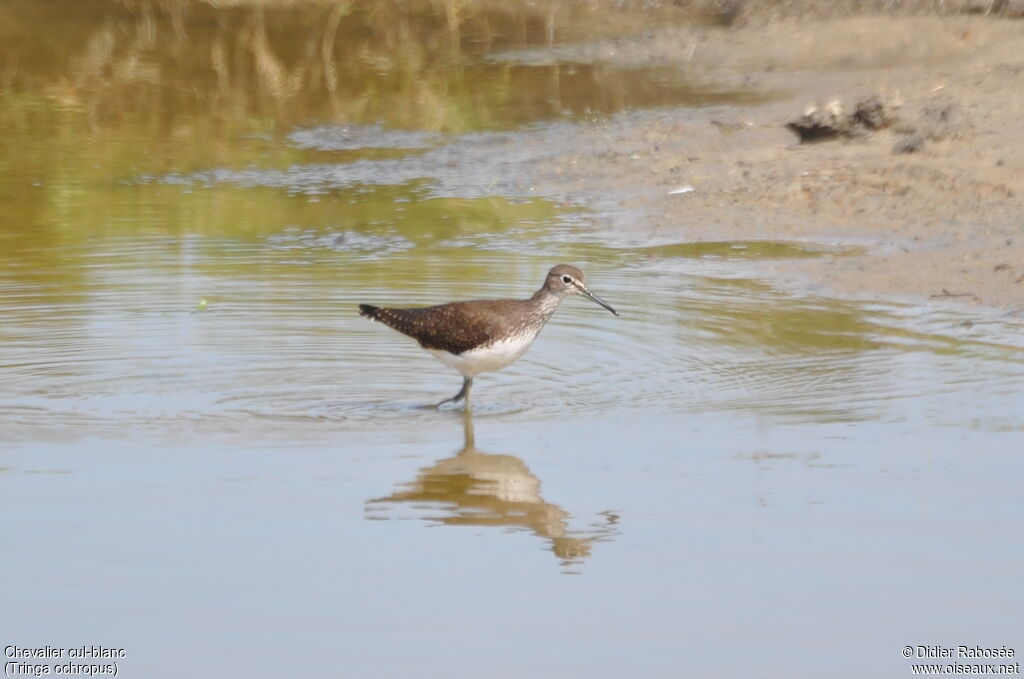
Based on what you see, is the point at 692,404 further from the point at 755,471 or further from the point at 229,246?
the point at 229,246

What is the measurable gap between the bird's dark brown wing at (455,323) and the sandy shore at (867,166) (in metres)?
3.03

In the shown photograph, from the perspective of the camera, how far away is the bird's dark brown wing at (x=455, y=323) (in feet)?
29.2

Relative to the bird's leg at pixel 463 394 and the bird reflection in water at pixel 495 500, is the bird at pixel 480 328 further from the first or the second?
the bird reflection in water at pixel 495 500

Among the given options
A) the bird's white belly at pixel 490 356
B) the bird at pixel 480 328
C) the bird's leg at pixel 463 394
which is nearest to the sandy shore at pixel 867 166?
the bird at pixel 480 328

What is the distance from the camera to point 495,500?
7094 mm

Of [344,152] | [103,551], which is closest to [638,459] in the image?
[103,551]

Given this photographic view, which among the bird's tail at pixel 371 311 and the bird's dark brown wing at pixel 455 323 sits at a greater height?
the bird's tail at pixel 371 311

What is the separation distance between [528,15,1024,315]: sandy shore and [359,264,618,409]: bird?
2.67 meters

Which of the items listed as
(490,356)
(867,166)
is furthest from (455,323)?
(867,166)

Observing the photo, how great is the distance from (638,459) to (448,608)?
6.75 ft

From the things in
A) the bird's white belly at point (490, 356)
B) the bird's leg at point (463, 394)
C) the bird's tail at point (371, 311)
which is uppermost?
the bird's tail at point (371, 311)

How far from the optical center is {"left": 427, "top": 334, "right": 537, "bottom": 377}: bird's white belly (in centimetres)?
885
